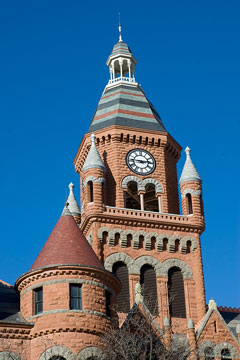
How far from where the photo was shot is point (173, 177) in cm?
5703

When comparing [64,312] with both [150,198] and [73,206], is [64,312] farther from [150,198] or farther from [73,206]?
[150,198]

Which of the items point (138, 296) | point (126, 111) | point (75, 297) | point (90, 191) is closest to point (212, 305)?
point (138, 296)

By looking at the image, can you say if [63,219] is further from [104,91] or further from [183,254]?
[104,91]

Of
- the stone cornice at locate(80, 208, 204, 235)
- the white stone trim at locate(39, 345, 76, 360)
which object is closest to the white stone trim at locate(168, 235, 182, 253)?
the stone cornice at locate(80, 208, 204, 235)

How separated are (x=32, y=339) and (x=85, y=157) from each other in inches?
848

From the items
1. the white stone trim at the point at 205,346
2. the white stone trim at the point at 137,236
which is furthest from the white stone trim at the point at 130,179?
the white stone trim at the point at 205,346

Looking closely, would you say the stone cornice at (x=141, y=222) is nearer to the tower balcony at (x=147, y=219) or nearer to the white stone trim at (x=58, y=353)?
the tower balcony at (x=147, y=219)

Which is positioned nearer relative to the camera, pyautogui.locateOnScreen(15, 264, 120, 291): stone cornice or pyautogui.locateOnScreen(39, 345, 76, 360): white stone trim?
pyautogui.locateOnScreen(39, 345, 76, 360): white stone trim

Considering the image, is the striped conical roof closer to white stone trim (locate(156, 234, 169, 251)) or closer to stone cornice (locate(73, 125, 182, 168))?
stone cornice (locate(73, 125, 182, 168))

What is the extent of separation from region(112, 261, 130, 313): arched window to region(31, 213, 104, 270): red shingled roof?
773 cm

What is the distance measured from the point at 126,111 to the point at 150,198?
6.22 metres

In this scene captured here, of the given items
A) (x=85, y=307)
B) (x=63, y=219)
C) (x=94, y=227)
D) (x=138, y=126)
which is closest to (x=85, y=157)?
(x=138, y=126)

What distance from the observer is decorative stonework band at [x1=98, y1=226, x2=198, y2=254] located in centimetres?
5109

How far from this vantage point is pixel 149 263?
168 ft
